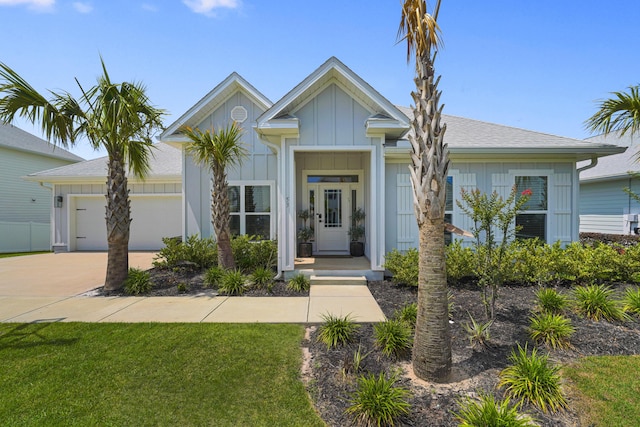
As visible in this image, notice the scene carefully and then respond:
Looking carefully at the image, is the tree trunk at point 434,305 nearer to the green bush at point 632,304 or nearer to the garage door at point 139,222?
the green bush at point 632,304

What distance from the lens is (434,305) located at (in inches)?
121

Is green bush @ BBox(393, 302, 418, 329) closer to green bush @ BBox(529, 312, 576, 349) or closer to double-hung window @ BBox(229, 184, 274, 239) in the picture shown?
green bush @ BBox(529, 312, 576, 349)

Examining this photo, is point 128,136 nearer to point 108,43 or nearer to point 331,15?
point 108,43

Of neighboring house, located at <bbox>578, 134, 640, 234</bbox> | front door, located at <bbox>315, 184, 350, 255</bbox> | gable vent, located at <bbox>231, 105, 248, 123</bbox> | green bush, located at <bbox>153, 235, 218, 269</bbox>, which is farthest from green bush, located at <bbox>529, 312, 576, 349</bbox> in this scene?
neighboring house, located at <bbox>578, 134, 640, 234</bbox>

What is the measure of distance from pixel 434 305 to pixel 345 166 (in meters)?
7.40

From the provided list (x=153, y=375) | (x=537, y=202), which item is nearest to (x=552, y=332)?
(x=153, y=375)

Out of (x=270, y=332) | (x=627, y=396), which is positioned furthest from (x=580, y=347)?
(x=270, y=332)

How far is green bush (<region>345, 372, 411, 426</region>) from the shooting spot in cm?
259

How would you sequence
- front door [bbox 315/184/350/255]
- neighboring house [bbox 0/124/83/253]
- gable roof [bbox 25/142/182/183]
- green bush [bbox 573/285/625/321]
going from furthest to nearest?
neighboring house [bbox 0/124/83/253] → gable roof [bbox 25/142/182/183] → front door [bbox 315/184/350/255] → green bush [bbox 573/285/625/321]

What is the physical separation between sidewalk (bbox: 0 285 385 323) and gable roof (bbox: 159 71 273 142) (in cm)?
507

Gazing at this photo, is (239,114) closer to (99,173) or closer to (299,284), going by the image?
(299,284)

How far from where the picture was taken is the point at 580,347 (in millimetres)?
3906

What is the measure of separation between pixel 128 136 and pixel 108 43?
1830 millimetres

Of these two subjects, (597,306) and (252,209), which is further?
(252,209)
